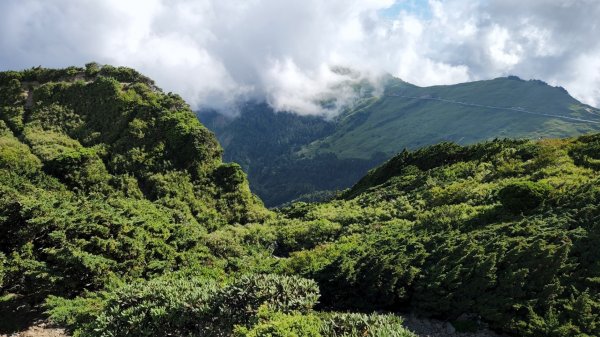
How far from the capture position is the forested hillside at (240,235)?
1886 centimetres

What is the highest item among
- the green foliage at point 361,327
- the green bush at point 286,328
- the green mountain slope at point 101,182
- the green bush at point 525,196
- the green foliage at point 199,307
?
the green mountain slope at point 101,182

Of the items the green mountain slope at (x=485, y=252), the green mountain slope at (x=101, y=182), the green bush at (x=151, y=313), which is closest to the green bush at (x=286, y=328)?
the green bush at (x=151, y=313)

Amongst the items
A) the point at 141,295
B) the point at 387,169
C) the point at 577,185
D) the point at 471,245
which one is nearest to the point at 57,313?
the point at 141,295

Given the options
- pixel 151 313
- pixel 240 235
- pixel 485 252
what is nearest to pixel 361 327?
pixel 151 313

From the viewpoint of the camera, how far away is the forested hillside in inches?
742

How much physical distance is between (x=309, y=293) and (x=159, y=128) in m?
35.2

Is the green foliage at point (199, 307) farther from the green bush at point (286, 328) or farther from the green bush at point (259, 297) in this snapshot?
the green bush at point (286, 328)

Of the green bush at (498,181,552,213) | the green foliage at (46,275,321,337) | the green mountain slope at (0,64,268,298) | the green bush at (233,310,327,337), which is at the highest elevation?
the green mountain slope at (0,64,268,298)

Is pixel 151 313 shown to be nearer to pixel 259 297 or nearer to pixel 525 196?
pixel 259 297

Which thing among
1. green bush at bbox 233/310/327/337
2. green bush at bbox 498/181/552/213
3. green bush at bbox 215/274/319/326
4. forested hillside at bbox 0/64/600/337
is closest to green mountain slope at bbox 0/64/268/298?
forested hillside at bbox 0/64/600/337

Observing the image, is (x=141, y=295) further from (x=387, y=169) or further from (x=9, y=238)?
(x=387, y=169)

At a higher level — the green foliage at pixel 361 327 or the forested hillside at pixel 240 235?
the forested hillside at pixel 240 235

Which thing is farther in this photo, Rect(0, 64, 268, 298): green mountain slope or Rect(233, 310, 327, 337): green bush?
Rect(0, 64, 268, 298): green mountain slope

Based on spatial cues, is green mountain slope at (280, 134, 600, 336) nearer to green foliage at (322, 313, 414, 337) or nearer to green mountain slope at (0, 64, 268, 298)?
green foliage at (322, 313, 414, 337)
